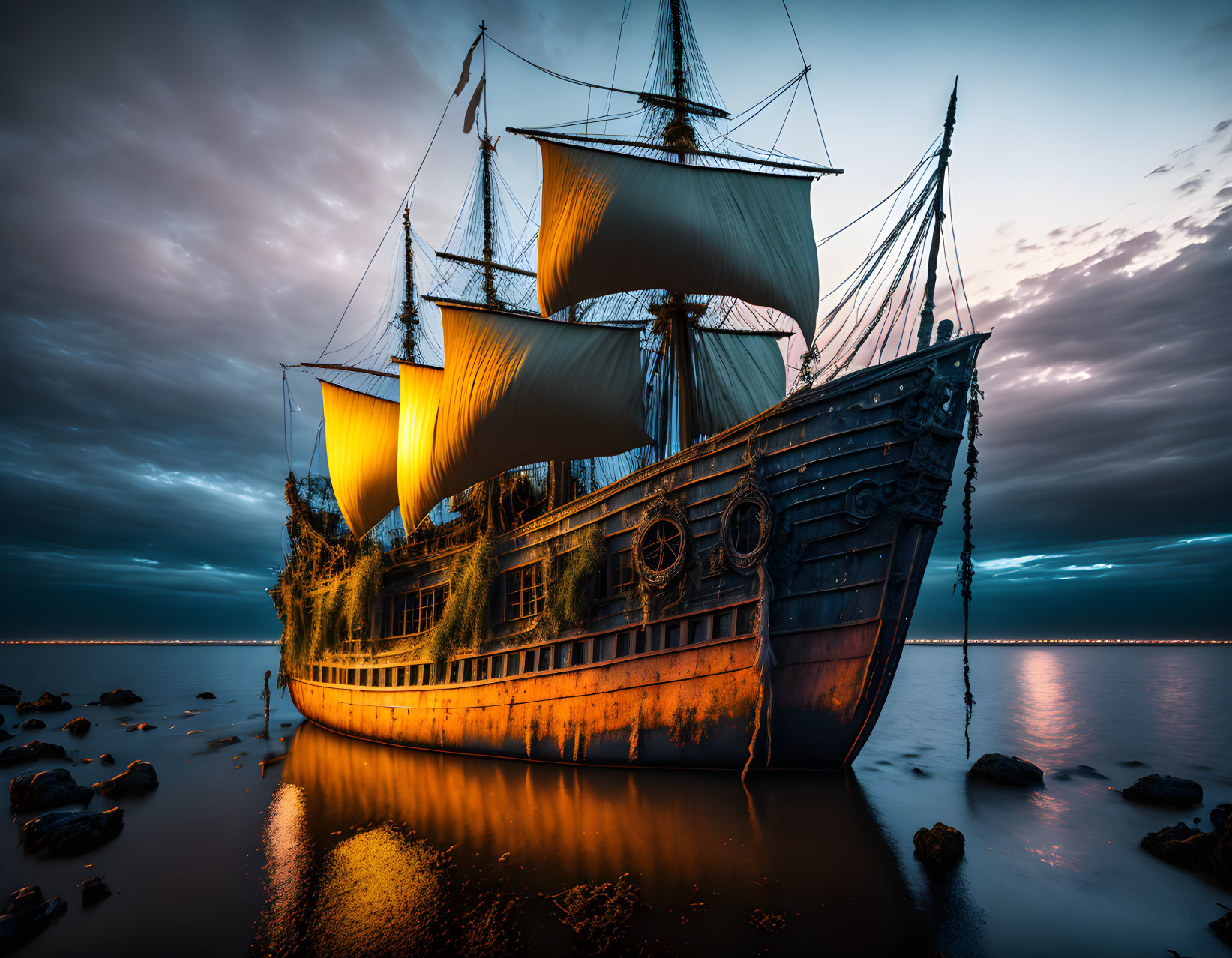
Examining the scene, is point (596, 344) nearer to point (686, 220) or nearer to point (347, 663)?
point (686, 220)

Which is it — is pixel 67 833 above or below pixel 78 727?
above

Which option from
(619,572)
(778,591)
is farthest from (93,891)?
(778,591)

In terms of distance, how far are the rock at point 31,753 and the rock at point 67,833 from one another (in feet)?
32.3

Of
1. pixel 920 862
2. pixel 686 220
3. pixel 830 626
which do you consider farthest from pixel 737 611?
pixel 686 220

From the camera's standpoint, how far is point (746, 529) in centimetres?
927

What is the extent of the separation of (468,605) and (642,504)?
5.55 meters

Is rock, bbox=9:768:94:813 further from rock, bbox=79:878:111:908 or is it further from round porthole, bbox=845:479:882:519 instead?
round porthole, bbox=845:479:882:519

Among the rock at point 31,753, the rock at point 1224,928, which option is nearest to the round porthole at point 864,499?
the rock at point 1224,928

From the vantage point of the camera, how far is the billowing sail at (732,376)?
63.6 feet

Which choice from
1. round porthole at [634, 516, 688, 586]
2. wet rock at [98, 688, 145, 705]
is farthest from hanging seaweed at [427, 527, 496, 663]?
wet rock at [98, 688, 145, 705]

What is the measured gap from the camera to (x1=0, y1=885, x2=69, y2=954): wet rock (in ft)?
19.3

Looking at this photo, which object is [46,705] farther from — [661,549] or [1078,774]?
[1078,774]

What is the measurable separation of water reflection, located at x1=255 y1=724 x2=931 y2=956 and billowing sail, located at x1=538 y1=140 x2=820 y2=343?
40.8 ft

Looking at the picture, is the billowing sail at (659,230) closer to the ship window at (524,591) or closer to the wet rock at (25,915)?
the ship window at (524,591)
